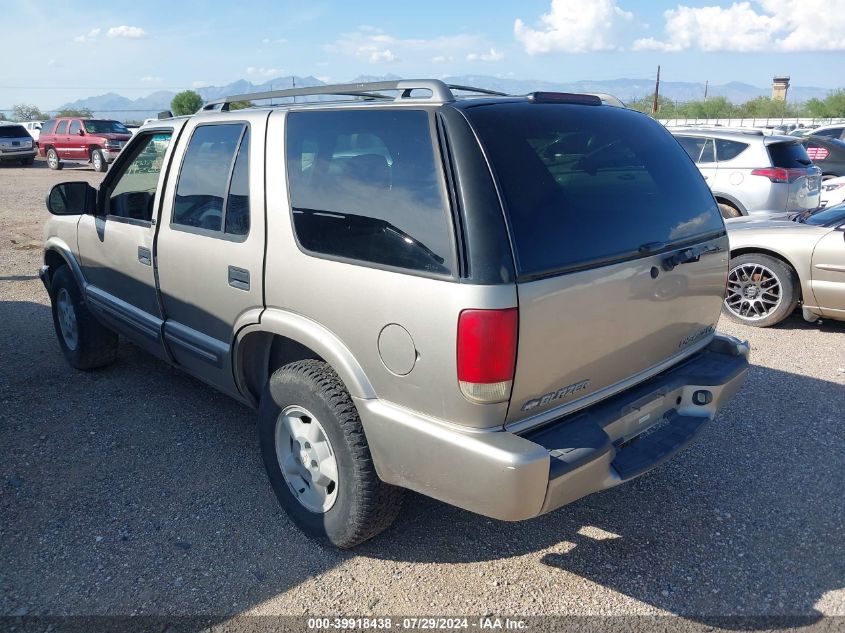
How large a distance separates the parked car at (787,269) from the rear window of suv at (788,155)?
2.53 metres

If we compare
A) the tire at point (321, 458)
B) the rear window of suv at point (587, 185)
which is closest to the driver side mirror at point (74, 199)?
the tire at point (321, 458)

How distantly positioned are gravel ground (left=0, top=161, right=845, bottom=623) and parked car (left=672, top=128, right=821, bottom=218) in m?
4.97

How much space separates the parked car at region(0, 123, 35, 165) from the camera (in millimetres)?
26016

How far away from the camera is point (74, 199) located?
4500 mm

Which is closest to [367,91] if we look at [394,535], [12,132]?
[394,535]

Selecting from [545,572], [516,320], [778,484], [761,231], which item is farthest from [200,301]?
[761,231]

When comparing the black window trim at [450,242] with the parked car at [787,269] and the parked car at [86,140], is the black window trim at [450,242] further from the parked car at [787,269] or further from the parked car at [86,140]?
the parked car at [86,140]

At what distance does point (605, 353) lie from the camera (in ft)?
8.98

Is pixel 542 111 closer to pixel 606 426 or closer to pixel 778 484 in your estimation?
pixel 606 426

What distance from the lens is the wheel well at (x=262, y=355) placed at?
3.29m

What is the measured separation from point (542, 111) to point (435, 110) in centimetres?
51

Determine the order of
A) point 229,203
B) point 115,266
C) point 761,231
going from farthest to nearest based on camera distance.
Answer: point 761,231 < point 115,266 < point 229,203

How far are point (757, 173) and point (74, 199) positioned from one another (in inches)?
317

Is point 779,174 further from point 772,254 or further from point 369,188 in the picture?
point 369,188
